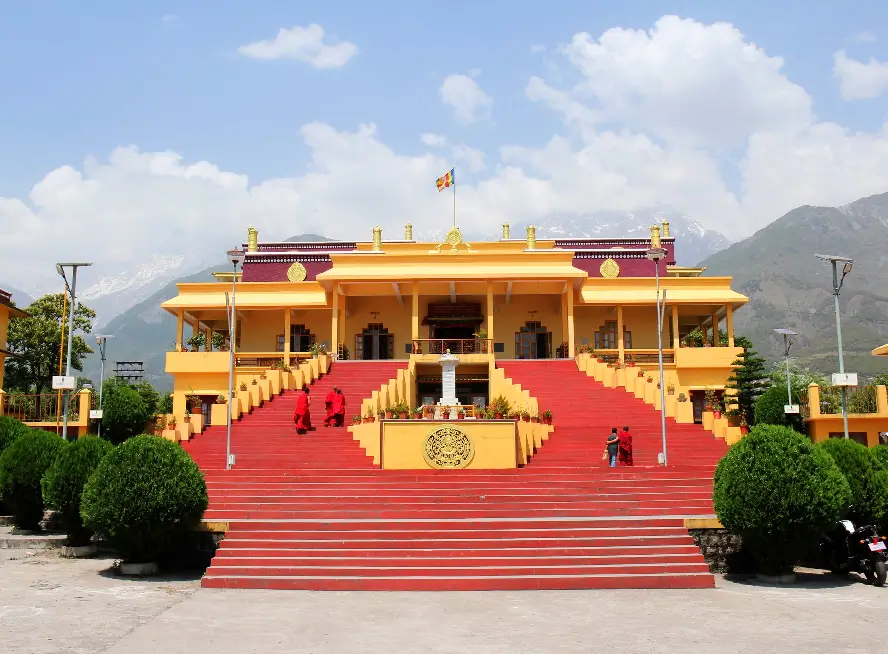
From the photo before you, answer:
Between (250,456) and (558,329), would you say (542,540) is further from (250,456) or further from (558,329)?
(558,329)

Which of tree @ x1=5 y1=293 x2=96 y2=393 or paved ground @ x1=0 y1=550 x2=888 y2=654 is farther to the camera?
tree @ x1=5 y1=293 x2=96 y2=393

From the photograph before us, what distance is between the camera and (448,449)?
17250 mm

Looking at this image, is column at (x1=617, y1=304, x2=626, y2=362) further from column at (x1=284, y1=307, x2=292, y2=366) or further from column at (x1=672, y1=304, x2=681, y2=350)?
column at (x1=284, y1=307, x2=292, y2=366)

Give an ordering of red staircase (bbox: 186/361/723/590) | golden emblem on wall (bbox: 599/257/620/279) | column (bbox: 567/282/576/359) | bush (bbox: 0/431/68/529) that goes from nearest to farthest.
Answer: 1. red staircase (bbox: 186/361/723/590)
2. bush (bbox: 0/431/68/529)
3. column (bbox: 567/282/576/359)
4. golden emblem on wall (bbox: 599/257/620/279)

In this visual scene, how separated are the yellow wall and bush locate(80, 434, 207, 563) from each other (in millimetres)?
5338

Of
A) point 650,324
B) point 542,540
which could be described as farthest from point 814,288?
point 542,540

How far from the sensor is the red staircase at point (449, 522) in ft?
39.6

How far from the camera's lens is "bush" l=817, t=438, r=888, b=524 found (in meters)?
13.0

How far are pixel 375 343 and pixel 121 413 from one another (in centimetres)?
984

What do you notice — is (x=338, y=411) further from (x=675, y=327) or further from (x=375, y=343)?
(x=675, y=327)

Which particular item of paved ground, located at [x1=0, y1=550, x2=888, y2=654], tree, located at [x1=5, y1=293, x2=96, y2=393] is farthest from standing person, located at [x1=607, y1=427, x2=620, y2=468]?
tree, located at [x1=5, y1=293, x2=96, y2=393]

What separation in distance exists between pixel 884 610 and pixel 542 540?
478 cm

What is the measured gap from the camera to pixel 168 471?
12328 millimetres

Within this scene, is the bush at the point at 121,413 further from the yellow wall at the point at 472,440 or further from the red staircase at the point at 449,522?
the yellow wall at the point at 472,440
